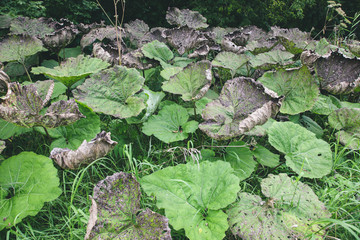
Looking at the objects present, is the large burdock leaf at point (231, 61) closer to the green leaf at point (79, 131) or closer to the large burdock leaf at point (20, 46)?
the green leaf at point (79, 131)

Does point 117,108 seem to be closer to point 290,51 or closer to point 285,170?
point 285,170

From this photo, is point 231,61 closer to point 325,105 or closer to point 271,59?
point 271,59

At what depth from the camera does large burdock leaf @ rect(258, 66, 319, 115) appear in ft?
6.98

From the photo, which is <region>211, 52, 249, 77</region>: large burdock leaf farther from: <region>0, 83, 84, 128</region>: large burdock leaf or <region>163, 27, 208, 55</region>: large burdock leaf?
<region>0, 83, 84, 128</region>: large burdock leaf

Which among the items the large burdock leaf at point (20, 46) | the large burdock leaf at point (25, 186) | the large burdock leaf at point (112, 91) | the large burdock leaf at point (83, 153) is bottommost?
the large burdock leaf at point (25, 186)

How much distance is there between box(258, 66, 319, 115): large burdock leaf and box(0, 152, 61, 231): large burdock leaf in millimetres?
1772

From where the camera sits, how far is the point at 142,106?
193cm

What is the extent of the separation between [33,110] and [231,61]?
5.77 feet

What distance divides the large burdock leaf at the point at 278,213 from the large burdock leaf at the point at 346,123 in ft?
2.40

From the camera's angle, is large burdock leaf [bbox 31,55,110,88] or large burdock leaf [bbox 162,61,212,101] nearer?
large burdock leaf [bbox 162,61,212,101]

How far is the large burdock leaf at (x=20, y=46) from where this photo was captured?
2369 millimetres

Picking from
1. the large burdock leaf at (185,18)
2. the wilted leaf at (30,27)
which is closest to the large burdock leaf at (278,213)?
the large burdock leaf at (185,18)

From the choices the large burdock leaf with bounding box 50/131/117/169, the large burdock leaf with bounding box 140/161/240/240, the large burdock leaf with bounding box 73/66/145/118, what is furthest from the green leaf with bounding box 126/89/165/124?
the large burdock leaf with bounding box 140/161/240/240

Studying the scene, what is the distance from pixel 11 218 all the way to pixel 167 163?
41.2 inches
